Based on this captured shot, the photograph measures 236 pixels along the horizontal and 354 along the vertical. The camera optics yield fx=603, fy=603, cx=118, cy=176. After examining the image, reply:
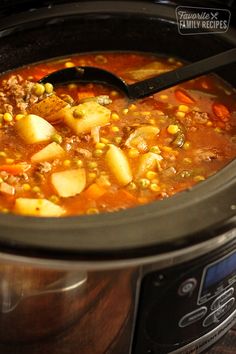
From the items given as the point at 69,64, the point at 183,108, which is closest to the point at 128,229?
the point at 183,108

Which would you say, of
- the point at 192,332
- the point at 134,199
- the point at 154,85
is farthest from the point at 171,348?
the point at 154,85

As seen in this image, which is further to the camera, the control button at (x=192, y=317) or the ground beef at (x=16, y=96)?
the ground beef at (x=16, y=96)

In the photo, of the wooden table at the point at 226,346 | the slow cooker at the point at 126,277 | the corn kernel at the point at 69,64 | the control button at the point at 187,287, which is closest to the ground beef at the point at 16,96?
the corn kernel at the point at 69,64

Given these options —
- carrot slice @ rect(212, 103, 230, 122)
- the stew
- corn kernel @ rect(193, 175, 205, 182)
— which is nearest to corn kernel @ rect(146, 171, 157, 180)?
the stew

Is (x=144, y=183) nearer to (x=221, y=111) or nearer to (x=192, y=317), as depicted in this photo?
(x=192, y=317)

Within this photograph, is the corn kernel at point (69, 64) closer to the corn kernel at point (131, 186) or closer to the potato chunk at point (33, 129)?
the potato chunk at point (33, 129)

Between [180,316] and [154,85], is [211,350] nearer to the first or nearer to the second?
[180,316]
